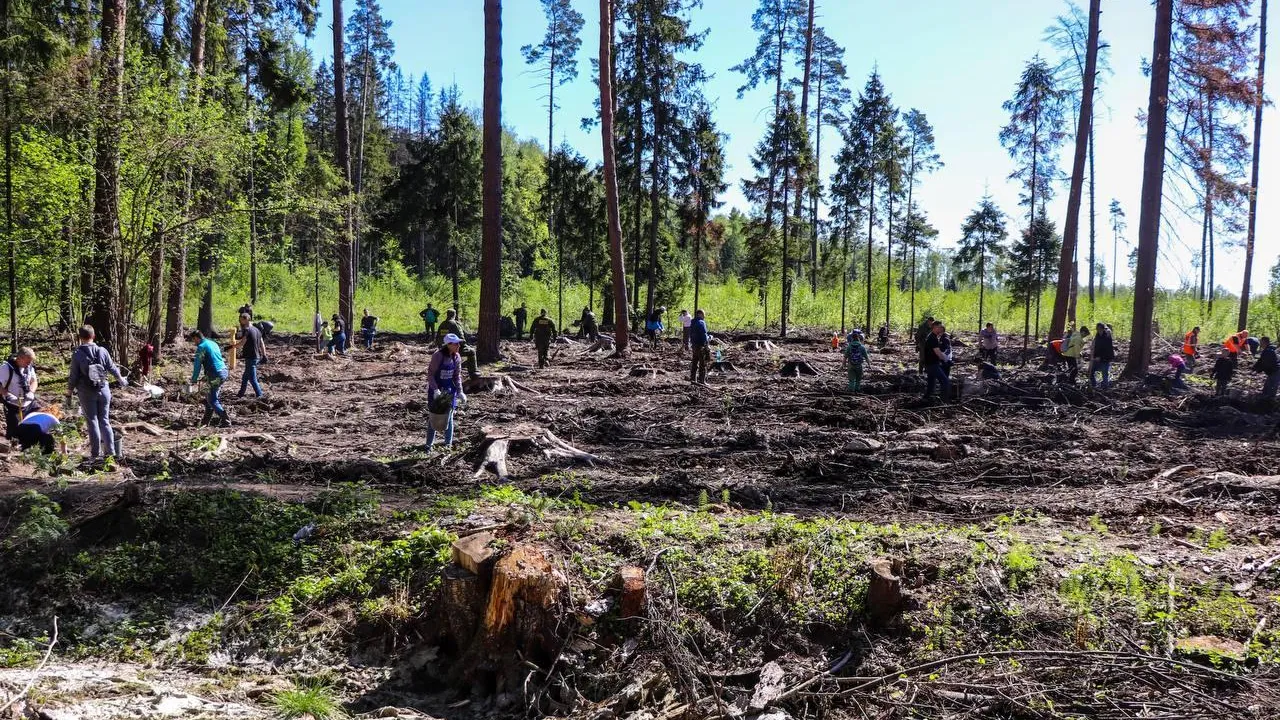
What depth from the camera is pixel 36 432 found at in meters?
9.27

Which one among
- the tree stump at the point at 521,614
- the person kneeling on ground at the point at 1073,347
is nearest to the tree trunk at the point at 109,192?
the tree stump at the point at 521,614

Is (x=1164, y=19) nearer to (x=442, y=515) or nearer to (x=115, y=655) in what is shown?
(x=442, y=515)

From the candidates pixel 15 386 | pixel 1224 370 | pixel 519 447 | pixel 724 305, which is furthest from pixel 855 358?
pixel 724 305

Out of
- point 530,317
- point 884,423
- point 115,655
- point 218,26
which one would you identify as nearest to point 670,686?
point 115,655

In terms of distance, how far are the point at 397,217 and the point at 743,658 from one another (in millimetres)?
38017

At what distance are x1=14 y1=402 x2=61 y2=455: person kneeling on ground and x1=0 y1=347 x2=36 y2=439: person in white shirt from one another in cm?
29

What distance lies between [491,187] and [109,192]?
8246 mm

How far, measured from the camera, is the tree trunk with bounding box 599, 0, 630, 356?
22.4 meters

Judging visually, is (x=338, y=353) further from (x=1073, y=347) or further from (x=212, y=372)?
(x=1073, y=347)

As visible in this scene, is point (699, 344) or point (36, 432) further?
point (699, 344)

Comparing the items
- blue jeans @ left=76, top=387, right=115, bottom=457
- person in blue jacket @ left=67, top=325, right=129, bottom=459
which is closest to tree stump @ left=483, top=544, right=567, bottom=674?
person in blue jacket @ left=67, top=325, right=129, bottom=459

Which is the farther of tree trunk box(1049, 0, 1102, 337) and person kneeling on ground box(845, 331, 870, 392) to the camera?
tree trunk box(1049, 0, 1102, 337)

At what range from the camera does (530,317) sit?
136ft

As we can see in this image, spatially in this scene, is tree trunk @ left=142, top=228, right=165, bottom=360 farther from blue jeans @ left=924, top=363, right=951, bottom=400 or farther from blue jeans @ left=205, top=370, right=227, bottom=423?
blue jeans @ left=924, top=363, right=951, bottom=400
